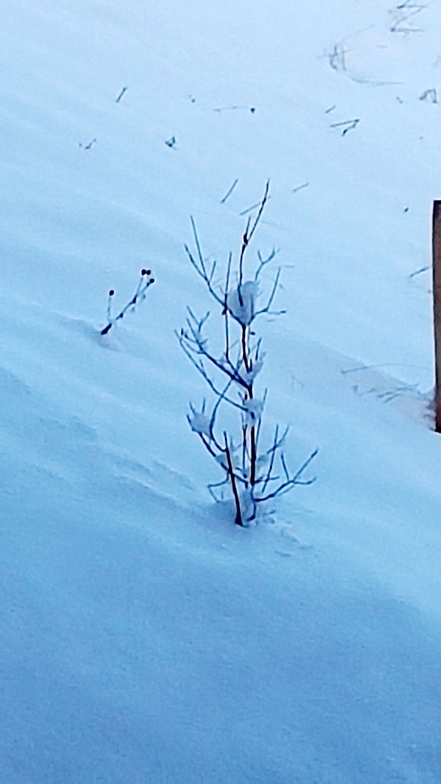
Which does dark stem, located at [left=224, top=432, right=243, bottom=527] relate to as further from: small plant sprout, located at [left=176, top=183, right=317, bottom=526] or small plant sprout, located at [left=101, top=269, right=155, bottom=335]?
small plant sprout, located at [left=101, top=269, right=155, bottom=335]

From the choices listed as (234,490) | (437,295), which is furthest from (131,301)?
(234,490)

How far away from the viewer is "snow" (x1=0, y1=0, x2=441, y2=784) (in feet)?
4.86

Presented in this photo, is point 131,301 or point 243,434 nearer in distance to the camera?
point 243,434

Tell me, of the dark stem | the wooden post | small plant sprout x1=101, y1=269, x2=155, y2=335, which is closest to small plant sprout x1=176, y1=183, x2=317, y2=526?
the dark stem

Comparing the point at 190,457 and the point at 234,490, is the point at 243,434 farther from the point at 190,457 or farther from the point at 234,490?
the point at 234,490

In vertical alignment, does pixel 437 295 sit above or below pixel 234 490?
above

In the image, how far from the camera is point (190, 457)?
7.13ft

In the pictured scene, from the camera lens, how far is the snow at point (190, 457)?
148 cm

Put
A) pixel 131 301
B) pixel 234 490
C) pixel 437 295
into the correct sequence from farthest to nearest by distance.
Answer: pixel 131 301, pixel 437 295, pixel 234 490

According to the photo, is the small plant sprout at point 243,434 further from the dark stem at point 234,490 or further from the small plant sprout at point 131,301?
the small plant sprout at point 131,301

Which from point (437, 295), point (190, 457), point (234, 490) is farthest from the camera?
point (437, 295)

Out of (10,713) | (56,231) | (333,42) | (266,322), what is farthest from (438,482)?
(333,42)

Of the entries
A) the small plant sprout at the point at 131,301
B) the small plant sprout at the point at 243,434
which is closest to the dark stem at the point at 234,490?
the small plant sprout at the point at 243,434

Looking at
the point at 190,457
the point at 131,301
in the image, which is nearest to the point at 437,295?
→ the point at 131,301
